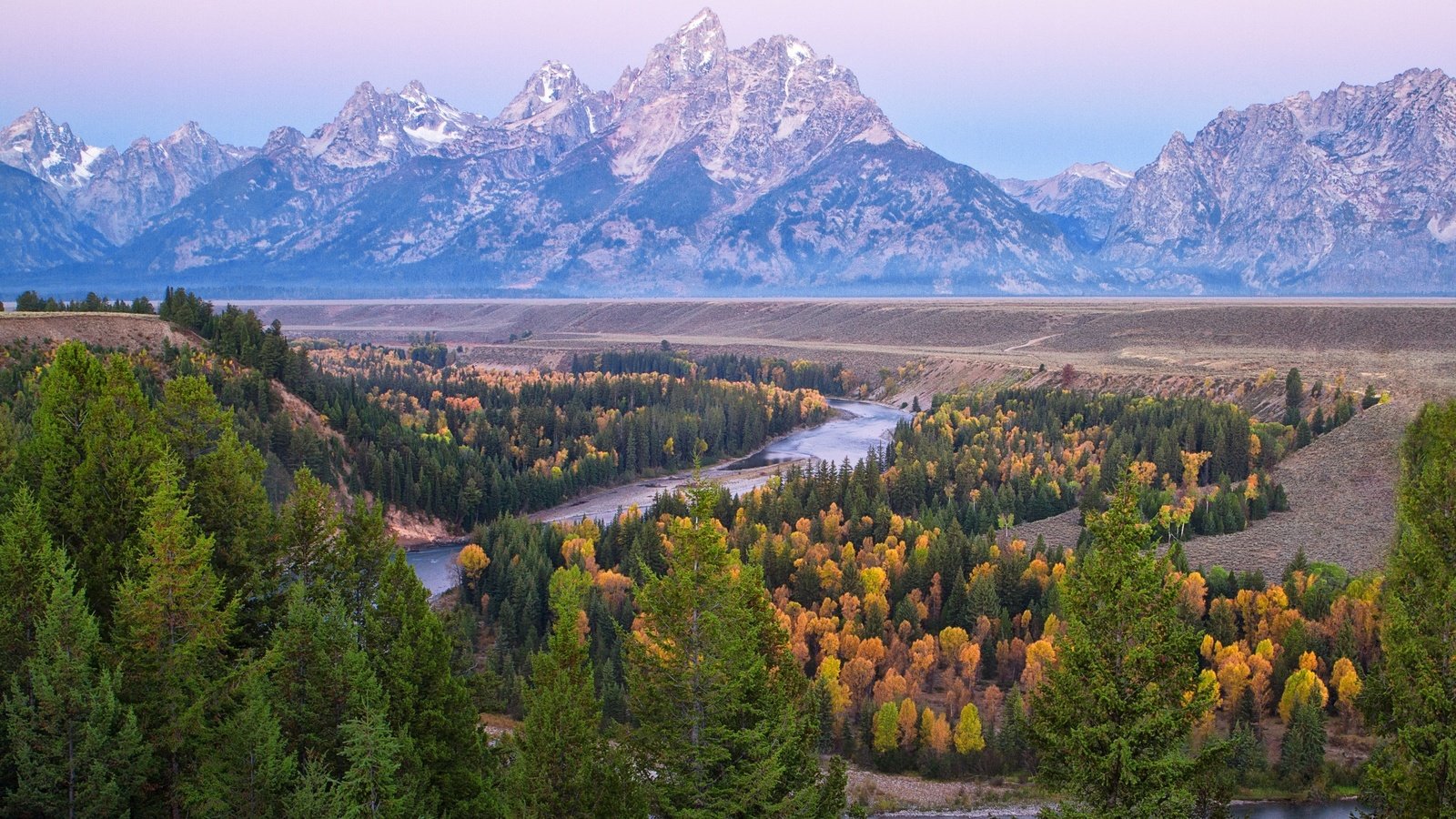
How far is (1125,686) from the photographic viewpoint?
66.9 ft

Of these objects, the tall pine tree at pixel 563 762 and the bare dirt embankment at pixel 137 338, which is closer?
the tall pine tree at pixel 563 762

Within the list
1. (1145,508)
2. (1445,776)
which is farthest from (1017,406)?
(1445,776)

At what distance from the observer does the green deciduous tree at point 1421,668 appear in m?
22.6

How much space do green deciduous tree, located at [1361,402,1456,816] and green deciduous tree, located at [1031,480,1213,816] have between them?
575cm

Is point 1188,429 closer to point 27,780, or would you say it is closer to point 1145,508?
point 1145,508

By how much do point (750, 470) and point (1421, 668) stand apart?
313ft

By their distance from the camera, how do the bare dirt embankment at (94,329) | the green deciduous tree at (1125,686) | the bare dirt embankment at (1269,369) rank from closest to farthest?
the green deciduous tree at (1125,686), the bare dirt embankment at (1269,369), the bare dirt embankment at (94,329)

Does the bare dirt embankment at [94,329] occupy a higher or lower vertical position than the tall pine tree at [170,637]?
higher

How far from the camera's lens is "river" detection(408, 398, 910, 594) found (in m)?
90.0

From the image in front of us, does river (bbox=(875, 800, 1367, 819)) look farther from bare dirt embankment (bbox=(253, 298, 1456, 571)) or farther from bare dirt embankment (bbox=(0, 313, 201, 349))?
bare dirt embankment (bbox=(0, 313, 201, 349))

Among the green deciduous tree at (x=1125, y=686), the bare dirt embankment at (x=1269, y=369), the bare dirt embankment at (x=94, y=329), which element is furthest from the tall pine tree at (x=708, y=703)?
the bare dirt embankment at (x=94, y=329)

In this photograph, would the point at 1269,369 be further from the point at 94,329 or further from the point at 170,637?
the point at 170,637

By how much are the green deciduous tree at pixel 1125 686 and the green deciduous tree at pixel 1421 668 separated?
5.75m

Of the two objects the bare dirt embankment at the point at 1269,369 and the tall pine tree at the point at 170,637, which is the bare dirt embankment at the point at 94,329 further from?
the tall pine tree at the point at 170,637
